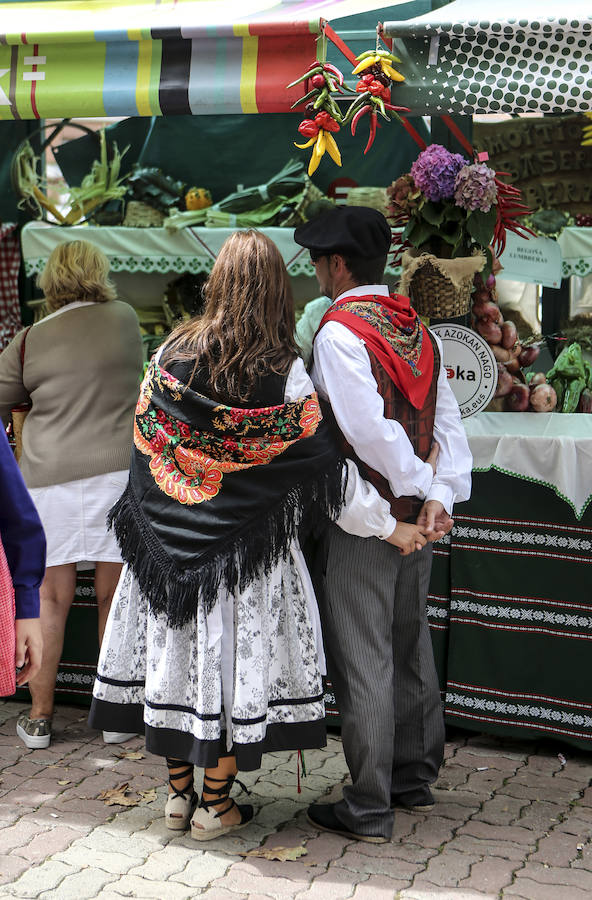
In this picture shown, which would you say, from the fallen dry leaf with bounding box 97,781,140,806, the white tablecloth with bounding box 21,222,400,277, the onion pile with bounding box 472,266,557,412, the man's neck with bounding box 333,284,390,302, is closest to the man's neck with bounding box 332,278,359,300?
the man's neck with bounding box 333,284,390,302

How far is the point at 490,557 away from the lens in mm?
3984

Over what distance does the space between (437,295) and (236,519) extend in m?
1.32

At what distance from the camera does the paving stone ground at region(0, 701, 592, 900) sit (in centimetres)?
294

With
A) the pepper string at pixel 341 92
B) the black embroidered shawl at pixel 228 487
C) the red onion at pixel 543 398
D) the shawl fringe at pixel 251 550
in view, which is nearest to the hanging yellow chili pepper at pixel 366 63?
the pepper string at pixel 341 92

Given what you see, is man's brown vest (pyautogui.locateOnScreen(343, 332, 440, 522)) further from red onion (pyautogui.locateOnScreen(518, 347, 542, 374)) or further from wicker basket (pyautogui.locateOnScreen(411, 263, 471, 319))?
red onion (pyautogui.locateOnScreen(518, 347, 542, 374))

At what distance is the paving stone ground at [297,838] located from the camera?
294cm

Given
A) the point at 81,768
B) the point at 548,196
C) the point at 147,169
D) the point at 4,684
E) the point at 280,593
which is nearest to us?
the point at 4,684

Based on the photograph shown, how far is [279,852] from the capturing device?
3121 millimetres

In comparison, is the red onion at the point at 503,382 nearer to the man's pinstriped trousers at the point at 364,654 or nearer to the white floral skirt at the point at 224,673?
the man's pinstriped trousers at the point at 364,654

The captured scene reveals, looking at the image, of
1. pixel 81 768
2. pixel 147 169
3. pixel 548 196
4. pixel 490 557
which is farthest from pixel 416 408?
pixel 147 169

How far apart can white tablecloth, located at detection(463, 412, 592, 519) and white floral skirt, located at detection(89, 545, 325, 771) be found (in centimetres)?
113

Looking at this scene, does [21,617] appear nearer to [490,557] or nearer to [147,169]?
[490,557]

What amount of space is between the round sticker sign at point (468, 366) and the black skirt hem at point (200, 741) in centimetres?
143

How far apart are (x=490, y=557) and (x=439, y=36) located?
1.88 metres
